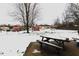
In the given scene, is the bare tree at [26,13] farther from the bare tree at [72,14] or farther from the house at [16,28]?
the bare tree at [72,14]

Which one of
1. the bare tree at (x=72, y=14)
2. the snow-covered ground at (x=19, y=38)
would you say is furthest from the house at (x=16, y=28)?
the bare tree at (x=72, y=14)

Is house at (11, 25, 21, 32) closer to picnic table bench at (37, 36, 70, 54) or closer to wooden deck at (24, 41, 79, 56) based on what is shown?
wooden deck at (24, 41, 79, 56)

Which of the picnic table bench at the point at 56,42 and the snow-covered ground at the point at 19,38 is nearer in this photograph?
the picnic table bench at the point at 56,42

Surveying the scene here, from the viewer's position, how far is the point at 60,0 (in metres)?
5.43

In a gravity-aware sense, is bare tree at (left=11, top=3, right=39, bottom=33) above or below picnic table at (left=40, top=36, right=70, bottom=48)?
above

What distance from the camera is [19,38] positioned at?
5551 mm

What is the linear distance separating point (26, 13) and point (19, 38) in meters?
0.54

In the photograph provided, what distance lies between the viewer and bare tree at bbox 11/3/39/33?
5.44m

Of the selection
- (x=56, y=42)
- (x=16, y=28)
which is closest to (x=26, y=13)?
(x=16, y=28)

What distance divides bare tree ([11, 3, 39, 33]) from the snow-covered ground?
254mm

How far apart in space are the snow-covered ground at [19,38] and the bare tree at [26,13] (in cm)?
25

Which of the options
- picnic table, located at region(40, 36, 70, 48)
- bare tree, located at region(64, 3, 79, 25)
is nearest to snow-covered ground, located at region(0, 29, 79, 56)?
picnic table, located at region(40, 36, 70, 48)

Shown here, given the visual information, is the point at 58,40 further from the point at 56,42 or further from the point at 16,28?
the point at 16,28

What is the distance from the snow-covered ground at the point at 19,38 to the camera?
5453 mm
